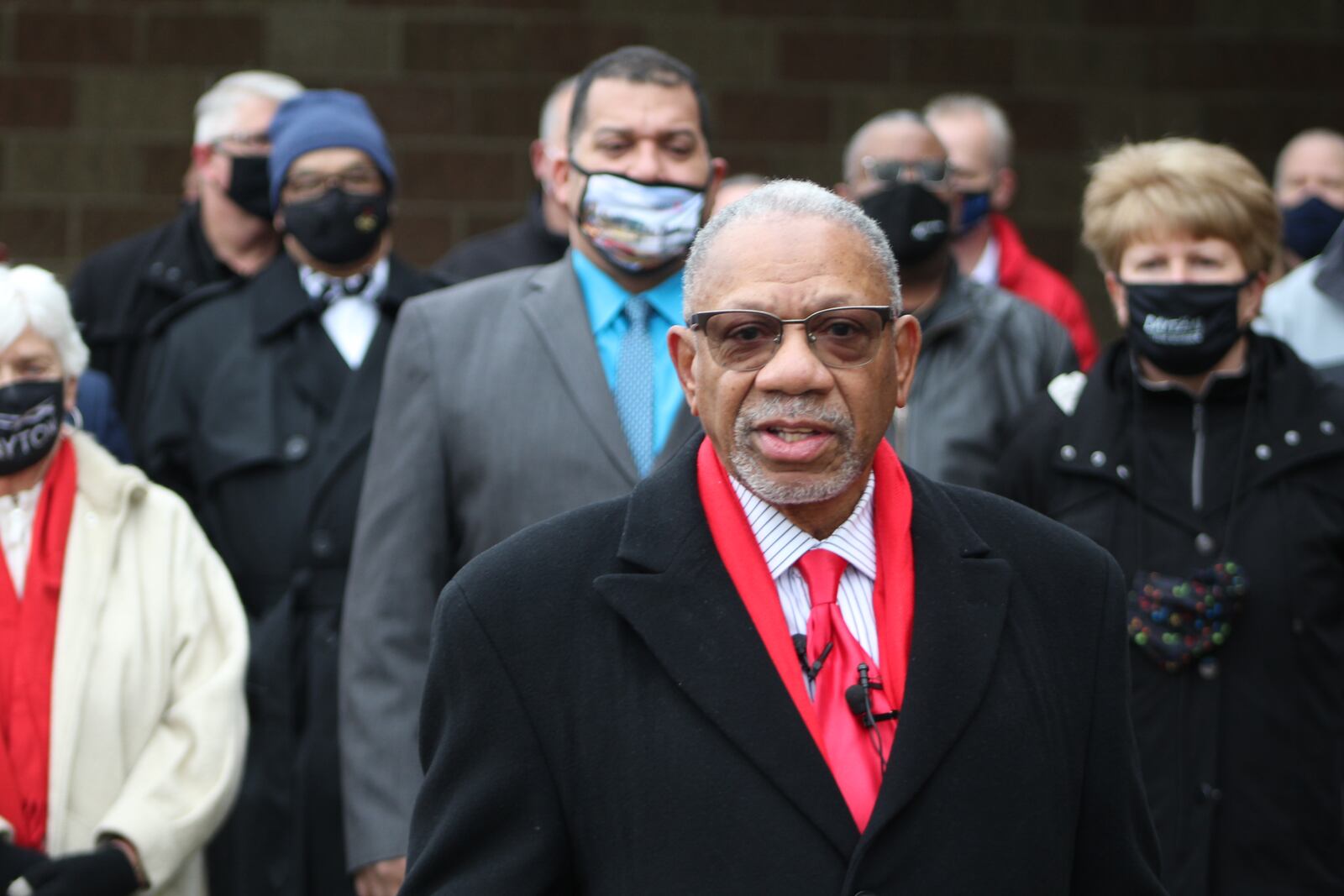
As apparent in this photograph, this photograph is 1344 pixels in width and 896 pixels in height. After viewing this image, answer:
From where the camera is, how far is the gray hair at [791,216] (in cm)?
270

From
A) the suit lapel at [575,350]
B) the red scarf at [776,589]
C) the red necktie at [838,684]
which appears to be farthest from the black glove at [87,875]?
the red necktie at [838,684]

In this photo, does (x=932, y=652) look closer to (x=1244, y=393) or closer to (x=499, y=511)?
(x=499, y=511)

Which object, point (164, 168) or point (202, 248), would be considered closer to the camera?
point (202, 248)

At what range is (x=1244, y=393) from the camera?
13.8 feet

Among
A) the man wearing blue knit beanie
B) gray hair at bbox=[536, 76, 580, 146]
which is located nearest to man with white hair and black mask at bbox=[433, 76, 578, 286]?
gray hair at bbox=[536, 76, 580, 146]

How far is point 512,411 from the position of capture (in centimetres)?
394

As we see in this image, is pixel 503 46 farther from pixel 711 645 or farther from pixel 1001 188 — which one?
pixel 711 645

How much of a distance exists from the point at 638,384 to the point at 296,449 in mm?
1030

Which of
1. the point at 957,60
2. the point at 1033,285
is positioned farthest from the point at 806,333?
the point at 957,60

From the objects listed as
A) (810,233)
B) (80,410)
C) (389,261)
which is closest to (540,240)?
(389,261)

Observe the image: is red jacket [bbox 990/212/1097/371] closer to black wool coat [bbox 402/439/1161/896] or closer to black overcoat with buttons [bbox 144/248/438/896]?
black overcoat with buttons [bbox 144/248/438/896]

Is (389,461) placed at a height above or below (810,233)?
below

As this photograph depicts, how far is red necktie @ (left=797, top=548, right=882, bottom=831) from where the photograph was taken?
2.53 meters

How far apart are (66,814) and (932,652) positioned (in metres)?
2.26
